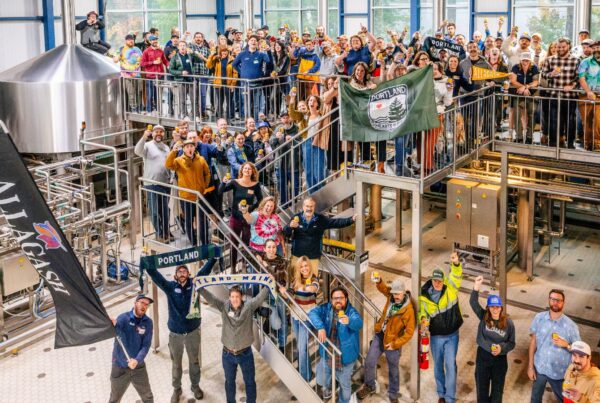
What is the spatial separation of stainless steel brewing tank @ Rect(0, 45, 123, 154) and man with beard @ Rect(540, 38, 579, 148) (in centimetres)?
901

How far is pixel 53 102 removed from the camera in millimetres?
14789

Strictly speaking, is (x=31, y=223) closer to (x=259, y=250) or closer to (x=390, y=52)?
(x=259, y=250)

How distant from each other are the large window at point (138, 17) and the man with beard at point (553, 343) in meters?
19.0

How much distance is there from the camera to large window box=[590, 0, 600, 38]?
17891mm

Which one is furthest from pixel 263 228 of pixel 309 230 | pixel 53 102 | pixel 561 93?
pixel 53 102

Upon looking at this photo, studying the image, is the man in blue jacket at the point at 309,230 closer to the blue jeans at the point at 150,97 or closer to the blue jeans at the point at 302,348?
the blue jeans at the point at 302,348

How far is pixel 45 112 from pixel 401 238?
7.81 metres

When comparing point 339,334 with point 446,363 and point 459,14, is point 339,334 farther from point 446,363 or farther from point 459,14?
point 459,14

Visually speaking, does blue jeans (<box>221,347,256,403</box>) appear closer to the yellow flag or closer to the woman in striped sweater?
the woman in striped sweater

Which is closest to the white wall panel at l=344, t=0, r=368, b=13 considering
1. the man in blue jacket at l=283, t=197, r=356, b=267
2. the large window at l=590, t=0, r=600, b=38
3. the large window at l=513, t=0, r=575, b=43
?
the large window at l=513, t=0, r=575, b=43

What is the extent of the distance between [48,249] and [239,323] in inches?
94.7

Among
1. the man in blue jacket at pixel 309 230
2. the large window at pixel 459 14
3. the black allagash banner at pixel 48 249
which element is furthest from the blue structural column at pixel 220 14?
the black allagash banner at pixel 48 249

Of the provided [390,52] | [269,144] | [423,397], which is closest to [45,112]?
[269,144]

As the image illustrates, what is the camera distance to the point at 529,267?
518 inches
